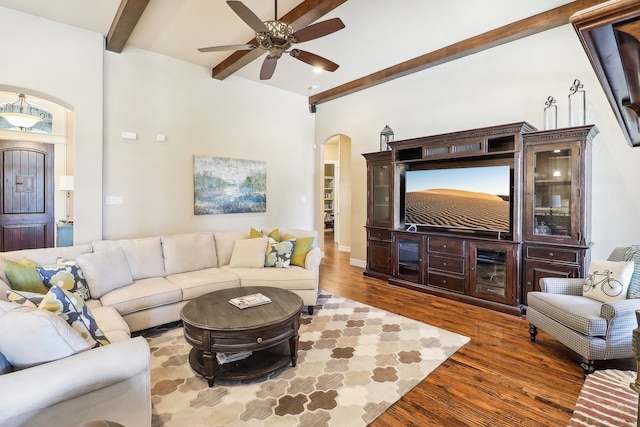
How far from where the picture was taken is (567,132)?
3291 millimetres

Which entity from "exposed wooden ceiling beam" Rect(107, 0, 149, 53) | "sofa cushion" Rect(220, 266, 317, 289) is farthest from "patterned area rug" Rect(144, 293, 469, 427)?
"exposed wooden ceiling beam" Rect(107, 0, 149, 53)

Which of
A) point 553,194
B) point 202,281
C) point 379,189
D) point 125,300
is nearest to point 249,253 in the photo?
Answer: point 202,281

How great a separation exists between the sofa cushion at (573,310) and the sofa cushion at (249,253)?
116 inches

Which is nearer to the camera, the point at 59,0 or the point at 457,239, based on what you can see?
the point at 59,0

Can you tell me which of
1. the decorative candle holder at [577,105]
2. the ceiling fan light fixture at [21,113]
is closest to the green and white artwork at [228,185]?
the ceiling fan light fixture at [21,113]

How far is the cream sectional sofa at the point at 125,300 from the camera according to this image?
1.32m

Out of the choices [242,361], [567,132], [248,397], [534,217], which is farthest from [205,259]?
[567,132]

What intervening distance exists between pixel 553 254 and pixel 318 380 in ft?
9.63

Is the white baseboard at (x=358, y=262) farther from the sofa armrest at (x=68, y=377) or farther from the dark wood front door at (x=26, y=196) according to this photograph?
the dark wood front door at (x=26, y=196)

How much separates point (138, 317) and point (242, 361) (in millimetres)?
1201

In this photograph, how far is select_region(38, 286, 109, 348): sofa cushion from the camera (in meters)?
1.68

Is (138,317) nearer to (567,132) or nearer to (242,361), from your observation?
(242,361)

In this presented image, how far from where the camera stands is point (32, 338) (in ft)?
4.47

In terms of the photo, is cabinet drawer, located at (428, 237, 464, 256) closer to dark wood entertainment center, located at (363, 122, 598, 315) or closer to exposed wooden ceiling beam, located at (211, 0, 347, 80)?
dark wood entertainment center, located at (363, 122, 598, 315)
